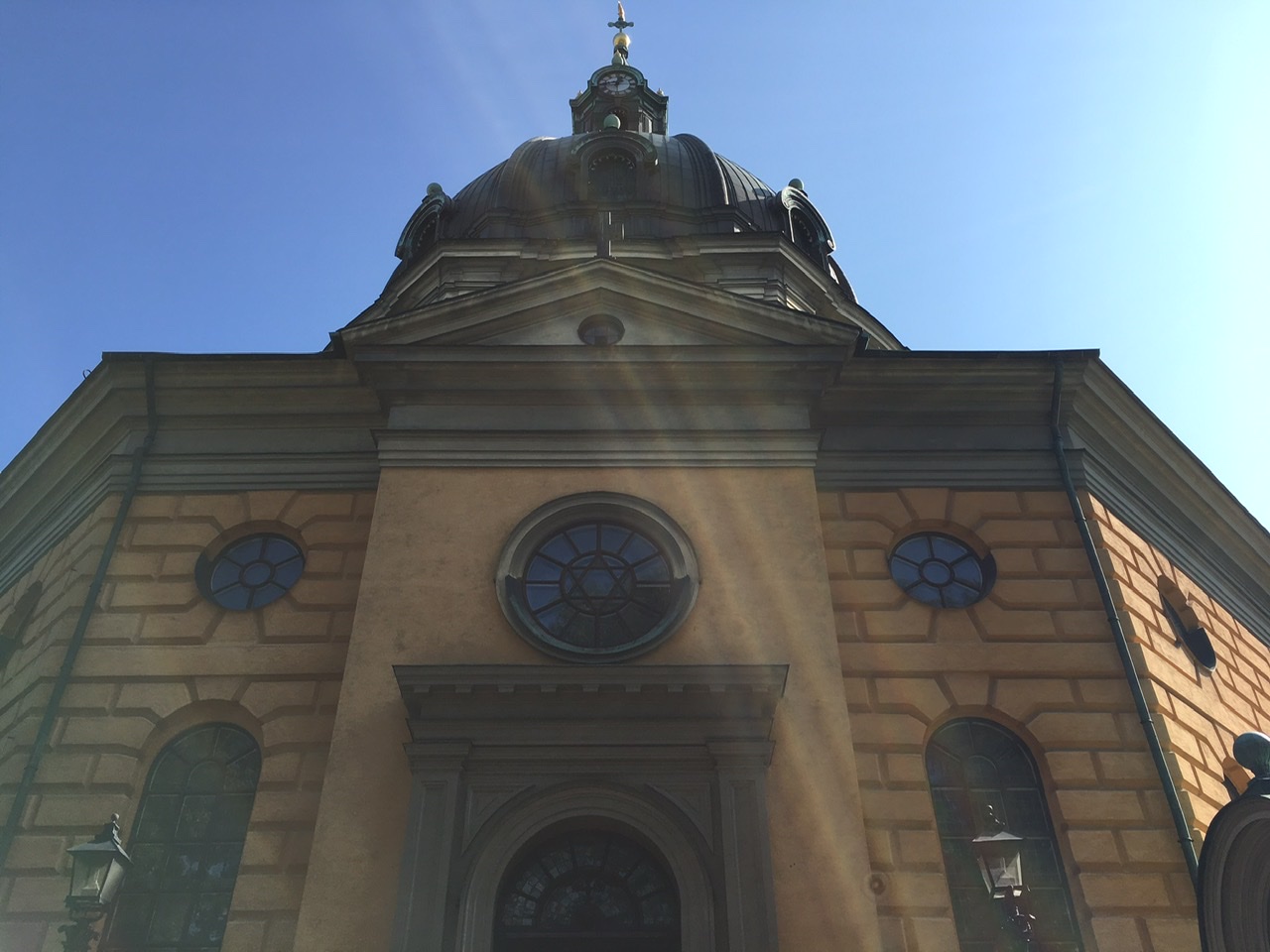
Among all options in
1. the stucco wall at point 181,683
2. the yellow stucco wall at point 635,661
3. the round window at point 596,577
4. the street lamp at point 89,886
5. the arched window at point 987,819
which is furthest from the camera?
the round window at point 596,577

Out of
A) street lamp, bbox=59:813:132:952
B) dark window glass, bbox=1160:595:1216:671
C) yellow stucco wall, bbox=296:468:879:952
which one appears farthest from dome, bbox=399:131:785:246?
street lamp, bbox=59:813:132:952

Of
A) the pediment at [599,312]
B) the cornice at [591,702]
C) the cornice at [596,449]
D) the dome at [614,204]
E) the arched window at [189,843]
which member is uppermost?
the dome at [614,204]

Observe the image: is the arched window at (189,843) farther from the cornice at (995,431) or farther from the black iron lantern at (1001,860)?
the cornice at (995,431)

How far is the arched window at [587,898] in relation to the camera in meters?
9.91

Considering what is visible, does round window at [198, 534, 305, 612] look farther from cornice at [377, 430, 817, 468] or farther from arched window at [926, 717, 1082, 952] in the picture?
arched window at [926, 717, 1082, 952]

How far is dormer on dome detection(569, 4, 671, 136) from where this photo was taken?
27641mm

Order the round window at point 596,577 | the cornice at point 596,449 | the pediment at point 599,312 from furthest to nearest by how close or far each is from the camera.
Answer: the pediment at point 599,312 → the cornice at point 596,449 → the round window at point 596,577

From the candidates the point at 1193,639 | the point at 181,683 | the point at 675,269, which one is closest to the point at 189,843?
the point at 181,683

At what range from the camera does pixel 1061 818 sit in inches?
424

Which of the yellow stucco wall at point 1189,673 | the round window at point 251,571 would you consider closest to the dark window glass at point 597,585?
the round window at point 251,571

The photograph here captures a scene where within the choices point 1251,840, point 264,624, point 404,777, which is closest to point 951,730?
point 1251,840

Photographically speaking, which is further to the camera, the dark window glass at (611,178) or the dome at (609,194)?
the dark window glass at (611,178)

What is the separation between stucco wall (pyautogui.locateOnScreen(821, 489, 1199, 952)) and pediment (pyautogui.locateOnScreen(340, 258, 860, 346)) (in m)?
2.19

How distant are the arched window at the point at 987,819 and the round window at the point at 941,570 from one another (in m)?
1.51
